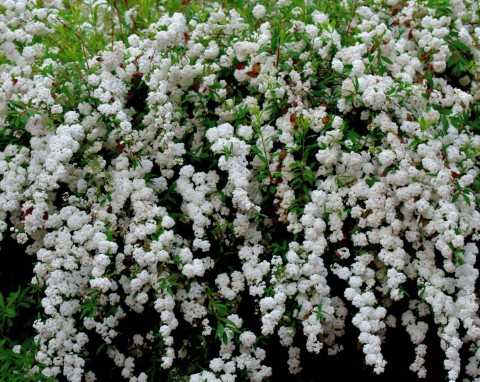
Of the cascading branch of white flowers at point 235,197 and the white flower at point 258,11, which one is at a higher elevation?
the white flower at point 258,11

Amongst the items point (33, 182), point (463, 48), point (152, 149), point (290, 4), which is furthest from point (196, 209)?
point (463, 48)

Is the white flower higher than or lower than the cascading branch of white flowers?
higher

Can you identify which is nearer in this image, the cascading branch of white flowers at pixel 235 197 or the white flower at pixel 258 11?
the cascading branch of white flowers at pixel 235 197

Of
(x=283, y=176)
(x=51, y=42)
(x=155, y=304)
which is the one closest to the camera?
(x=155, y=304)

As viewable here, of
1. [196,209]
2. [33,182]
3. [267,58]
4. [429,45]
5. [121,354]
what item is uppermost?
[429,45]

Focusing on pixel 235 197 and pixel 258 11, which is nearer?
pixel 235 197

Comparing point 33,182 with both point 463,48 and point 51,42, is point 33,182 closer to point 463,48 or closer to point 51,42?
point 51,42

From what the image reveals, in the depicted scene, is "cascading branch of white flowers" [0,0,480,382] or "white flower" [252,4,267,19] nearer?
"cascading branch of white flowers" [0,0,480,382]

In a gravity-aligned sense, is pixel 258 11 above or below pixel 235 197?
above
